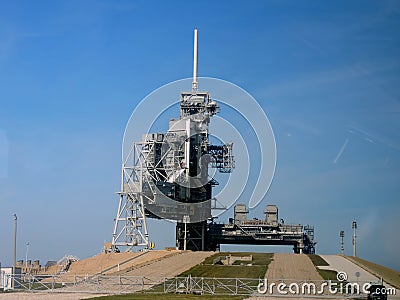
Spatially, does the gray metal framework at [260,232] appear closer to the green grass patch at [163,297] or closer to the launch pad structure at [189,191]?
the launch pad structure at [189,191]

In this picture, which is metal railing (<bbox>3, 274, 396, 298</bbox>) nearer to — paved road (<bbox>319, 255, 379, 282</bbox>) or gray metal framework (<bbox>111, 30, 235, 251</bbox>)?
paved road (<bbox>319, 255, 379, 282</bbox>)

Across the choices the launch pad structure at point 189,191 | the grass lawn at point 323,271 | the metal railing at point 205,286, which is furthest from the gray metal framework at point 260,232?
the metal railing at point 205,286

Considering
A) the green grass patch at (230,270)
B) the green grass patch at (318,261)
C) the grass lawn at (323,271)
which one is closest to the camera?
the grass lawn at (323,271)

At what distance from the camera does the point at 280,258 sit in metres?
92.7

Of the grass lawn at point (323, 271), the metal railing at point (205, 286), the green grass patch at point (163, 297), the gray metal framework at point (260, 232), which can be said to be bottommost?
the green grass patch at point (163, 297)

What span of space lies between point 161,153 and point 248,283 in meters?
50.6

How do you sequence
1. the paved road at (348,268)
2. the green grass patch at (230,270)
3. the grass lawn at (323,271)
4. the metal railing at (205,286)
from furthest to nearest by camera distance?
the green grass patch at (230,270) → the grass lawn at (323,271) → the paved road at (348,268) → the metal railing at (205,286)

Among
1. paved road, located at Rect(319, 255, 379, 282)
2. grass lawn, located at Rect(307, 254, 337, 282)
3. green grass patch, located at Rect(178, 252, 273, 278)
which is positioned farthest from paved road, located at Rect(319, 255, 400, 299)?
green grass patch, located at Rect(178, 252, 273, 278)

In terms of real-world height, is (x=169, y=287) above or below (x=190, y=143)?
below

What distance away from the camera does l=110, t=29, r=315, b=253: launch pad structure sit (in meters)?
104

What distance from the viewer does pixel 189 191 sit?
110 metres

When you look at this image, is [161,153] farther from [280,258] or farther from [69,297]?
[69,297]

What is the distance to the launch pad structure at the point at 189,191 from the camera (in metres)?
104

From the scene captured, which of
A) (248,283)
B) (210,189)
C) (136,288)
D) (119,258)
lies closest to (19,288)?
(136,288)
